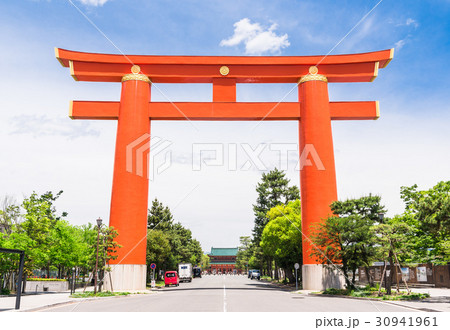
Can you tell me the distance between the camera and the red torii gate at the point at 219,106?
33031mm

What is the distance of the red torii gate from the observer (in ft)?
108

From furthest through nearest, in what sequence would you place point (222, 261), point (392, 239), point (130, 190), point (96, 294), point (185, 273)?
point (222, 261)
point (185, 273)
point (130, 190)
point (96, 294)
point (392, 239)

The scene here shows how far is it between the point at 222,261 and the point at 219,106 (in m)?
149

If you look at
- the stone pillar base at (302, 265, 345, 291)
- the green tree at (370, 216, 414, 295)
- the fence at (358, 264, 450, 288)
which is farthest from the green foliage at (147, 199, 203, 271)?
the green tree at (370, 216, 414, 295)

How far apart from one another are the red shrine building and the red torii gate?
144967 mm

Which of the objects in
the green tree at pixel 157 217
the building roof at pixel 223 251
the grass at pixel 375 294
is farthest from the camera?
the building roof at pixel 223 251

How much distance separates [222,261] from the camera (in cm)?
17562

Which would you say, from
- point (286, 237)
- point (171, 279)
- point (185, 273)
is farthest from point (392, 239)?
point (185, 273)

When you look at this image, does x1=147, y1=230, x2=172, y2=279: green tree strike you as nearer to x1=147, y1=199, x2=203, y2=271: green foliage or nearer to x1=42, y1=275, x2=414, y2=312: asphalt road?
x1=147, y1=199, x2=203, y2=271: green foliage

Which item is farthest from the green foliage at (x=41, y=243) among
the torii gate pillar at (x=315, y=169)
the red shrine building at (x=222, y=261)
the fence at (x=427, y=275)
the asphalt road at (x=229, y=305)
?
the red shrine building at (x=222, y=261)

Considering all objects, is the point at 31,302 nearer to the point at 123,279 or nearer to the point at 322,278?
the point at 123,279

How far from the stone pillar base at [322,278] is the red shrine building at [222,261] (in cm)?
14486

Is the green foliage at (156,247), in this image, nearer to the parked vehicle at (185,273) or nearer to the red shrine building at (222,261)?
the parked vehicle at (185,273)
